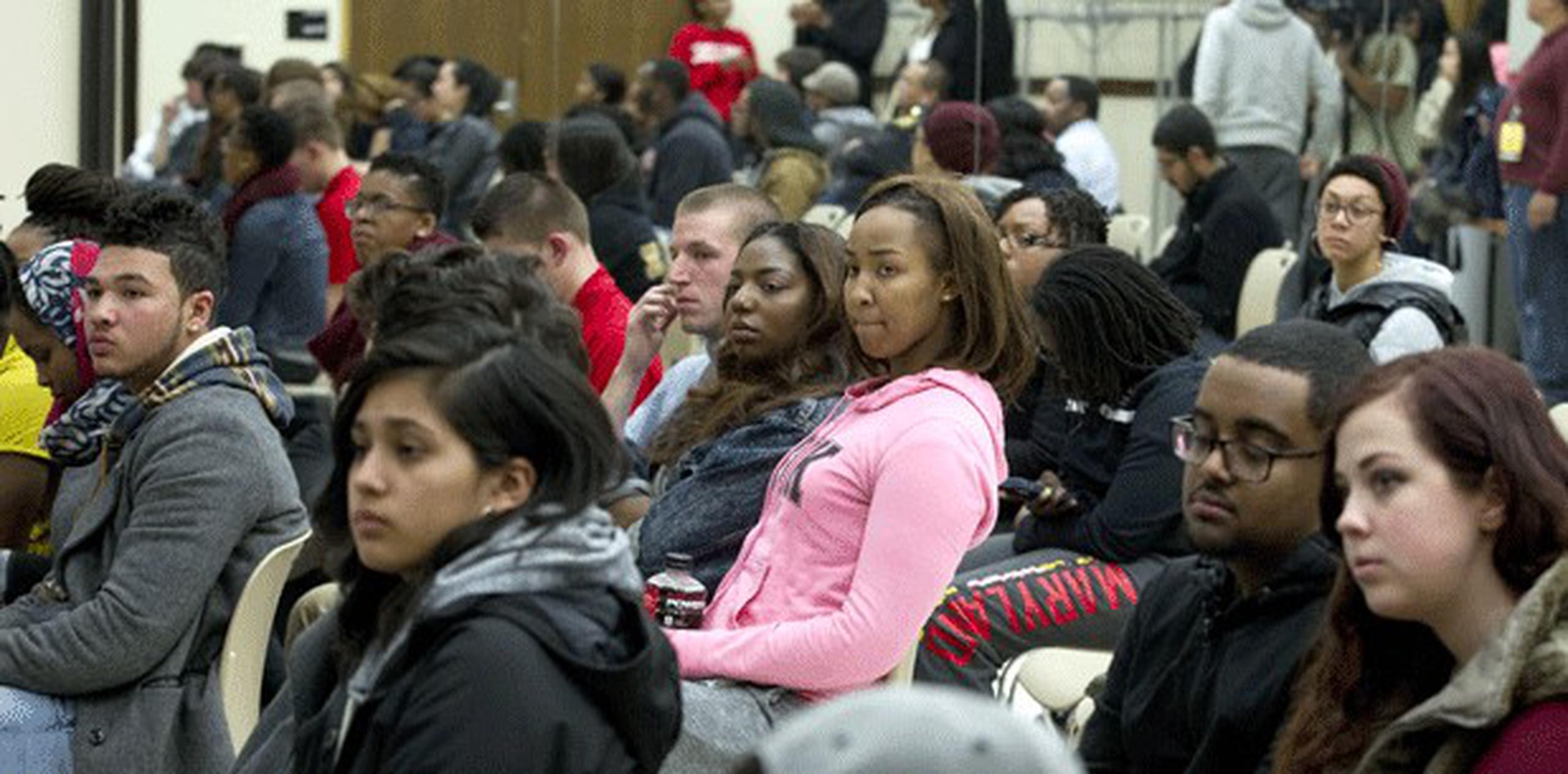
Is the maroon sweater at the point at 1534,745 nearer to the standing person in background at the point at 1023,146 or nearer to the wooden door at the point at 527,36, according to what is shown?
the standing person in background at the point at 1023,146

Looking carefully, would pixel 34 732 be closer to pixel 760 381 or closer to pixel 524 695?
pixel 760 381

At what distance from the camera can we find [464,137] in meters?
10.7

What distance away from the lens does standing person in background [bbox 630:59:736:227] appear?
401 inches

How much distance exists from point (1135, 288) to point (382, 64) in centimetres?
868

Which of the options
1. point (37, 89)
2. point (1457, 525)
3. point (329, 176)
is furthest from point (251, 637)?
point (329, 176)

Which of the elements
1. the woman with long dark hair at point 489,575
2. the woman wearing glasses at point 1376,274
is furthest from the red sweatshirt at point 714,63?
the woman with long dark hair at point 489,575

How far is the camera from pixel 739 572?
3.50 m

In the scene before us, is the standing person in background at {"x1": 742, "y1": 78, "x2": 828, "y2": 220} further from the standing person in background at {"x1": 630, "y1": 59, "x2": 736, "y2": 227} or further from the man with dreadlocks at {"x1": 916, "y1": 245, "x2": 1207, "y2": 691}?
the man with dreadlocks at {"x1": 916, "y1": 245, "x2": 1207, "y2": 691}

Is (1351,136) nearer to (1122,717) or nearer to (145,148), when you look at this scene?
(145,148)

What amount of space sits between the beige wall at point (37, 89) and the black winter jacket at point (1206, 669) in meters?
4.38

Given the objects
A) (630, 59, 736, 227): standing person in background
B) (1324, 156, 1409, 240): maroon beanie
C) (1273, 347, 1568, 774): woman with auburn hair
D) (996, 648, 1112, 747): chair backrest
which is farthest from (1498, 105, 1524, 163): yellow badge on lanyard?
(1273, 347, 1568, 774): woman with auburn hair

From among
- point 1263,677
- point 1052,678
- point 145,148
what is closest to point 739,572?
point 1052,678

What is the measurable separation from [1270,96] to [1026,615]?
553 cm

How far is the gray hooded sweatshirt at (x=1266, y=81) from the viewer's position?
9508 mm
